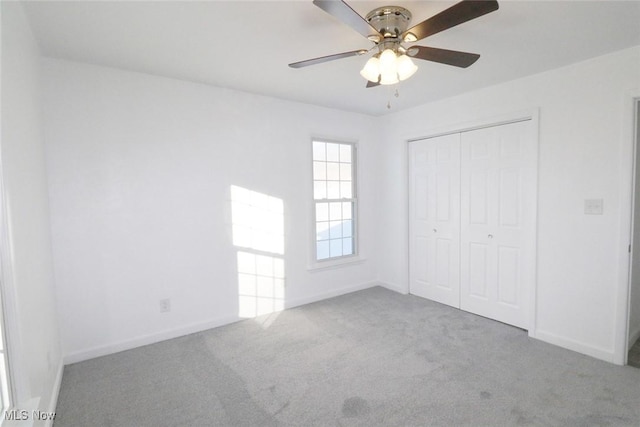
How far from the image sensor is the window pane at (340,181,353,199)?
4348mm

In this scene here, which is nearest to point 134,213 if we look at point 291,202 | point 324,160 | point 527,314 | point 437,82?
point 291,202

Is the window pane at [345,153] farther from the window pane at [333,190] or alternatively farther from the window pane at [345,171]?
the window pane at [333,190]

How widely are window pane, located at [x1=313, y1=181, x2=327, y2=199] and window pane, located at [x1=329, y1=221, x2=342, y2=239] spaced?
39 cm

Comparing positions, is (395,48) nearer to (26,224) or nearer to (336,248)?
(26,224)

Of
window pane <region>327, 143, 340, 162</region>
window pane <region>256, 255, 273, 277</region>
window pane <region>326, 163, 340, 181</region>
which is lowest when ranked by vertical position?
window pane <region>256, 255, 273, 277</region>

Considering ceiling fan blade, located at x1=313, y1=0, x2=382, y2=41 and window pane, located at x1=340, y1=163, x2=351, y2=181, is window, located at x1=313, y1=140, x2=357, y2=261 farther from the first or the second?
ceiling fan blade, located at x1=313, y1=0, x2=382, y2=41

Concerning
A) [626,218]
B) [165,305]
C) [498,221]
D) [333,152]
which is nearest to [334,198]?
[333,152]

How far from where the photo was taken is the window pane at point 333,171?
423 centimetres

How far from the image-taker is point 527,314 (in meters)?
3.13

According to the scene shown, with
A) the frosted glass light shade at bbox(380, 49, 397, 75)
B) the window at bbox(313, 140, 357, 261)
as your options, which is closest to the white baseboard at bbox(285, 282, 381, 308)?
the window at bbox(313, 140, 357, 261)

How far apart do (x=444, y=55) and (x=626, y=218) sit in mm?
2000

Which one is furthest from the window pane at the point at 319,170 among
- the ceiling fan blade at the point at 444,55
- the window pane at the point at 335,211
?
the ceiling fan blade at the point at 444,55

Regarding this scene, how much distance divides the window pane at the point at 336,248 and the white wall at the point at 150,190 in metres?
0.63

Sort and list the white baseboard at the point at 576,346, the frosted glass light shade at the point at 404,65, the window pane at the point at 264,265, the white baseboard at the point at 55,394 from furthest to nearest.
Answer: the window pane at the point at 264,265, the white baseboard at the point at 576,346, the white baseboard at the point at 55,394, the frosted glass light shade at the point at 404,65
